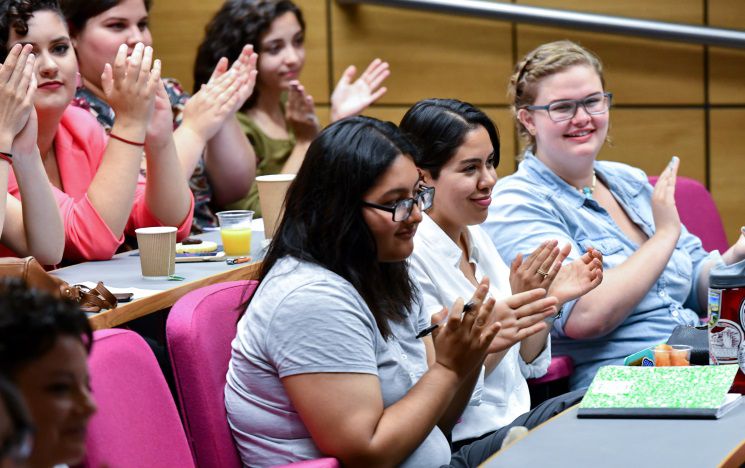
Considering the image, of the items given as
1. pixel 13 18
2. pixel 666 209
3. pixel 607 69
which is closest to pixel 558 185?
pixel 666 209

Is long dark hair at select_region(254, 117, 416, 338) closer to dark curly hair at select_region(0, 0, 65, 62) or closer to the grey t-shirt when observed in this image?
the grey t-shirt

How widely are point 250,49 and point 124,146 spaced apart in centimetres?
77

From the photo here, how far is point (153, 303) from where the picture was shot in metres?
2.18

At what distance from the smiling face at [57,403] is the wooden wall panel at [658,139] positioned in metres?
4.00

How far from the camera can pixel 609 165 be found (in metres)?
3.05

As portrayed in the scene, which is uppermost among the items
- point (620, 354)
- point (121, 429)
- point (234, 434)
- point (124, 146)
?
point (124, 146)

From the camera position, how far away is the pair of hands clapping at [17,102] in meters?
2.29

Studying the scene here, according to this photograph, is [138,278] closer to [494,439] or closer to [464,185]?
[464,185]

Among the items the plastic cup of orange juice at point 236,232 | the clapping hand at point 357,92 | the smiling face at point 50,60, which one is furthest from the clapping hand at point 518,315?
the clapping hand at point 357,92

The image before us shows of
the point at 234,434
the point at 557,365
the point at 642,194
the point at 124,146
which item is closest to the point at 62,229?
the point at 124,146

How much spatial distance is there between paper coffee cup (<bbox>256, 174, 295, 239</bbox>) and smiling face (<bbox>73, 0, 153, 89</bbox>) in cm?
73

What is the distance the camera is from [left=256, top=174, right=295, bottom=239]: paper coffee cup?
285cm

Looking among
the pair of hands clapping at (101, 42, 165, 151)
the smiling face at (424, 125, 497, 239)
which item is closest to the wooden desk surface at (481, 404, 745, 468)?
the smiling face at (424, 125, 497, 239)

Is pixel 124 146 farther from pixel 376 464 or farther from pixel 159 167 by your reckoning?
pixel 376 464
